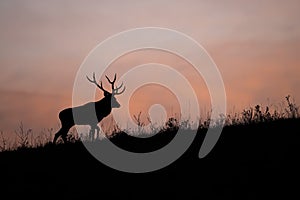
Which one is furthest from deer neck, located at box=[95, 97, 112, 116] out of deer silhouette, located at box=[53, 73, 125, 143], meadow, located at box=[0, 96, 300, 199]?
meadow, located at box=[0, 96, 300, 199]

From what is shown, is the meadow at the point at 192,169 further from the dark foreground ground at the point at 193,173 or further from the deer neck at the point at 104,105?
the deer neck at the point at 104,105

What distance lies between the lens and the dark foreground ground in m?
10.1

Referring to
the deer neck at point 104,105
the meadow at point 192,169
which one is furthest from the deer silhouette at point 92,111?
the meadow at point 192,169

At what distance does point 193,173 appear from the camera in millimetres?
11156

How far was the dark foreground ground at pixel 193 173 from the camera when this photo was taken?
10.1 meters

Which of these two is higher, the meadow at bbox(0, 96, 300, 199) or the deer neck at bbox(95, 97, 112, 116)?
the deer neck at bbox(95, 97, 112, 116)

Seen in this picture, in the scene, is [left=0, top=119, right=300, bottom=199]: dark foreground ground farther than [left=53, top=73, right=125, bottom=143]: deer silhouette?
No

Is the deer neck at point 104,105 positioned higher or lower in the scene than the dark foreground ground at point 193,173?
higher

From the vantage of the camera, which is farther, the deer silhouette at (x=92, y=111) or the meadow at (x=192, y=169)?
the deer silhouette at (x=92, y=111)

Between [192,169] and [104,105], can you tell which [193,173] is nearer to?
[192,169]

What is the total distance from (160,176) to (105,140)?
4.16 metres

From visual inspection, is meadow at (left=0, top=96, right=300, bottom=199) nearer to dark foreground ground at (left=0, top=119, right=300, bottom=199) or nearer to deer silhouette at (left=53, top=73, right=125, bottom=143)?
dark foreground ground at (left=0, top=119, right=300, bottom=199)

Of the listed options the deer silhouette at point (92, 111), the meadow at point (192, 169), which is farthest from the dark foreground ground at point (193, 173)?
the deer silhouette at point (92, 111)

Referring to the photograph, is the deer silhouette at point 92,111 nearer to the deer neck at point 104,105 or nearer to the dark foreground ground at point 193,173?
the deer neck at point 104,105
